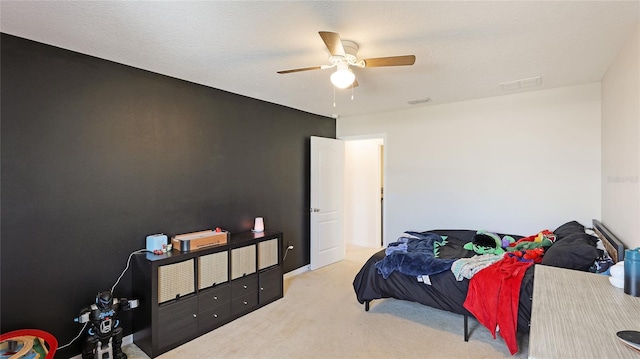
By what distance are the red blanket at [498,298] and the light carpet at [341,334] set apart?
0.26m

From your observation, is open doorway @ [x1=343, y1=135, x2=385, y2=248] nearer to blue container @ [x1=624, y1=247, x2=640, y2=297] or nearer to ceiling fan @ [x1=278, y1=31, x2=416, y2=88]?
ceiling fan @ [x1=278, y1=31, x2=416, y2=88]

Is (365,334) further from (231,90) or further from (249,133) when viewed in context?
(231,90)

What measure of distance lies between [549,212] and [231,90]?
409 centimetres

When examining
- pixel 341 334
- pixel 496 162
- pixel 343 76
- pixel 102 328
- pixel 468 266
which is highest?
pixel 343 76

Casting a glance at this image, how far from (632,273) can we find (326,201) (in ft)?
12.3

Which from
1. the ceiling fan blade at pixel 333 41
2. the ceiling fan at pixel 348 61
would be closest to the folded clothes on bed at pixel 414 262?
the ceiling fan at pixel 348 61

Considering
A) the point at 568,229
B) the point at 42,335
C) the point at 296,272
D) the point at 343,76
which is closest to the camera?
the point at 42,335

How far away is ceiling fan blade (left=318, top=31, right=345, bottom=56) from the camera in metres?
1.80

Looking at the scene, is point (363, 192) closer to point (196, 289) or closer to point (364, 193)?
point (364, 193)

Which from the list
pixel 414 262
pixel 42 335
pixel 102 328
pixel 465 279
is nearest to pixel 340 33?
pixel 414 262

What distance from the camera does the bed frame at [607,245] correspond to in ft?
7.16

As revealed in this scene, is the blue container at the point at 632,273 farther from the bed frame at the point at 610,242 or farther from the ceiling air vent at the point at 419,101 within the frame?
the ceiling air vent at the point at 419,101

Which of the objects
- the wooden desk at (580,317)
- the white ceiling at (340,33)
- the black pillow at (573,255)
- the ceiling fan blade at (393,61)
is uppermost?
the white ceiling at (340,33)

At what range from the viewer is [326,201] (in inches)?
193
